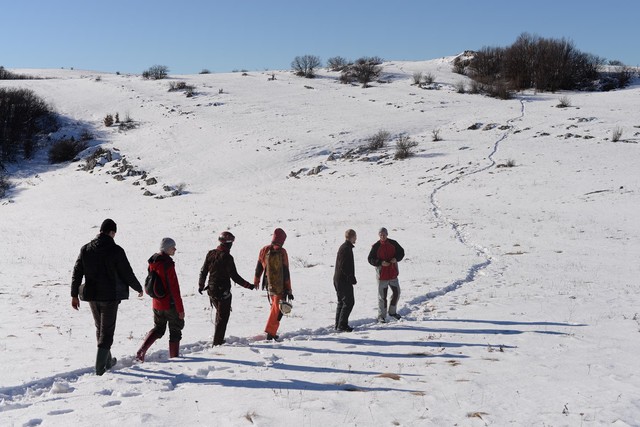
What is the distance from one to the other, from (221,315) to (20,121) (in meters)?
51.8

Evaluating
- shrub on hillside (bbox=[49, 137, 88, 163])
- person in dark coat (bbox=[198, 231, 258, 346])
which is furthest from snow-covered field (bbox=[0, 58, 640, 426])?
shrub on hillside (bbox=[49, 137, 88, 163])

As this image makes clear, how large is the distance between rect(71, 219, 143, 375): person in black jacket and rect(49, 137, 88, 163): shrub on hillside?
1750 inches

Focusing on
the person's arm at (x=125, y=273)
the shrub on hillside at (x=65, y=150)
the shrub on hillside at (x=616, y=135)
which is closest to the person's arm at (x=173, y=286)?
the person's arm at (x=125, y=273)

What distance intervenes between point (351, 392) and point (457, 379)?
4.52 ft

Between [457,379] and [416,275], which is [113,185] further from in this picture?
[457,379]

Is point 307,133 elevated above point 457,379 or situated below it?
above

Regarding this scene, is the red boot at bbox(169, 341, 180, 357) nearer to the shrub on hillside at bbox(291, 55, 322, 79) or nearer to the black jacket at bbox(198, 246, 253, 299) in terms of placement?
the black jacket at bbox(198, 246, 253, 299)

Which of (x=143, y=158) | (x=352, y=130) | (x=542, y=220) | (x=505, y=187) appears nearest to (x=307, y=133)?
(x=352, y=130)

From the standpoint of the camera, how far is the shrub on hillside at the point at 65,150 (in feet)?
155

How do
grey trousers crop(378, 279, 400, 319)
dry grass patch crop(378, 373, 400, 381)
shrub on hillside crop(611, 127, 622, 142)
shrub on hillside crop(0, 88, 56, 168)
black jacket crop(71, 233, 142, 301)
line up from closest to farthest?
dry grass patch crop(378, 373, 400, 381) < black jacket crop(71, 233, 142, 301) < grey trousers crop(378, 279, 400, 319) < shrub on hillside crop(611, 127, 622, 142) < shrub on hillside crop(0, 88, 56, 168)

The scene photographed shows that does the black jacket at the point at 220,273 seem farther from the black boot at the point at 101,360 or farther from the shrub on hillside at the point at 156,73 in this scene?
the shrub on hillside at the point at 156,73

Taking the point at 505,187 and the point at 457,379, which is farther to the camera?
the point at 505,187

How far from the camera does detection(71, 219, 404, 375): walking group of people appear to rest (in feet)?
23.8

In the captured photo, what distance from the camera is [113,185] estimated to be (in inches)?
1511
